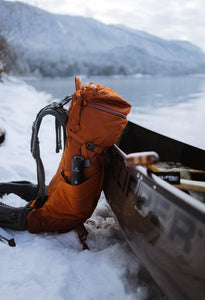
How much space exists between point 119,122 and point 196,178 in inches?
39.1

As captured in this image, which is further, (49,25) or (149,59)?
(49,25)

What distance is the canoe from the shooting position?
100 cm

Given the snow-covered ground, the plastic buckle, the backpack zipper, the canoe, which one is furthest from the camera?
the plastic buckle

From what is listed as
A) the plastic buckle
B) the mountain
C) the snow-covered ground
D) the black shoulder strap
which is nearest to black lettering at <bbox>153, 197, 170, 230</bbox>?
the snow-covered ground

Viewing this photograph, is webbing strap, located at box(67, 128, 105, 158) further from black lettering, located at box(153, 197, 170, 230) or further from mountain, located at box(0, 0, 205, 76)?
mountain, located at box(0, 0, 205, 76)

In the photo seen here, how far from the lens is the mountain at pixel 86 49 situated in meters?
15.9

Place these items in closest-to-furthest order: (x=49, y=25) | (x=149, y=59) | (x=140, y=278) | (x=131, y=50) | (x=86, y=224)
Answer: (x=140, y=278) < (x=86, y=224) < (x=149, y=59) < (x=131, y=50) < (x=49, y=25)

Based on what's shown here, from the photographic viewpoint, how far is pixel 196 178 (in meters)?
2.18

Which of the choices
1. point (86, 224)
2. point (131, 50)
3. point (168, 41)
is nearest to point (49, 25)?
point (131, 50)

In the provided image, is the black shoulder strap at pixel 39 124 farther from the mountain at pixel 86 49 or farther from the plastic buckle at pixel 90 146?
the mountain at pixel 86 49

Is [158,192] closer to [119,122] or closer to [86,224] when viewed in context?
[119,122]

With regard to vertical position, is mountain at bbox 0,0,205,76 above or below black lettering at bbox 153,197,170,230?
above

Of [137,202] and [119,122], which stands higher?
[119,122]

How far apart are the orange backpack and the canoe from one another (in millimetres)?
174
